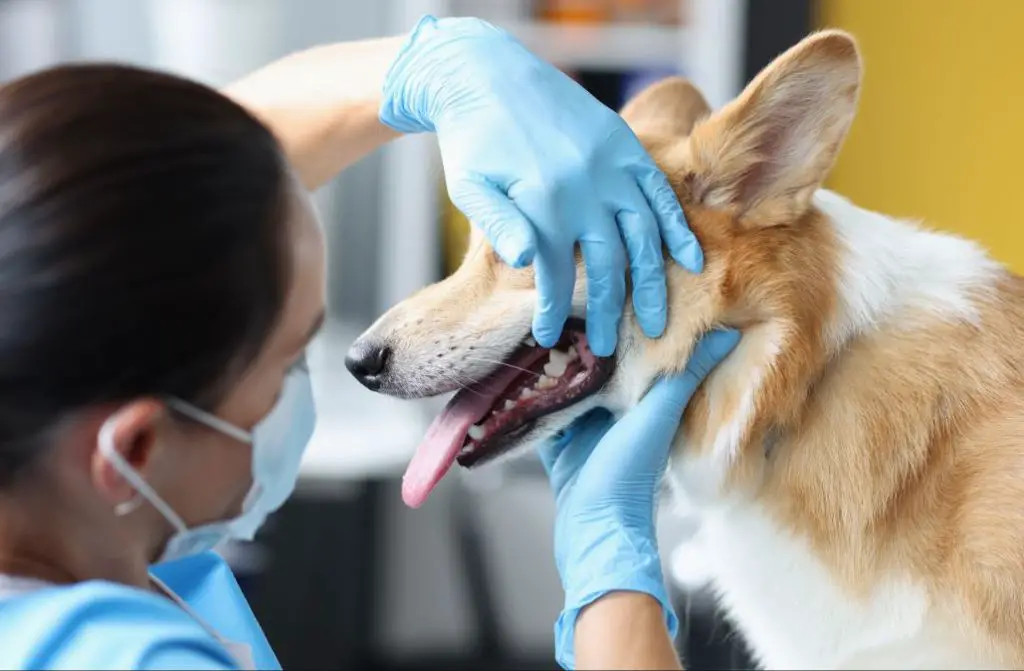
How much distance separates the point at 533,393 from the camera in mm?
1053

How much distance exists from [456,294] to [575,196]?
183 mm

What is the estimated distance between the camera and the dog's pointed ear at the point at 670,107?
122 centimetres

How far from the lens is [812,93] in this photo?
0.96 metres

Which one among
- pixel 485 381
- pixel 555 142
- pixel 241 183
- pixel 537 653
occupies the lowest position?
pixel 537 653

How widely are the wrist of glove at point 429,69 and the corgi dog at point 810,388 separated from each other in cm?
19

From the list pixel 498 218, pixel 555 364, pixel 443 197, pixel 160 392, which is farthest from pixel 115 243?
pixel 443 197

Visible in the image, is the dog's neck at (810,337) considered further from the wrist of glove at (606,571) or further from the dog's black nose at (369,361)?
the dog's black nose at (369,361)

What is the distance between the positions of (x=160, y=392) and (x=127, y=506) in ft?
0.30

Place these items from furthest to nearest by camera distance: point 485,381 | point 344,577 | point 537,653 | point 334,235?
point 334,235 < point 537,653 < point 344,577 < point 485,381

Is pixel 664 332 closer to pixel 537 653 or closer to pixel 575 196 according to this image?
pixel 575 196

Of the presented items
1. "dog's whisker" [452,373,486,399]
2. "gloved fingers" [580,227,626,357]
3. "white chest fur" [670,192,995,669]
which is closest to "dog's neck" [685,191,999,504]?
"white chest fur" [670,192,995,669]

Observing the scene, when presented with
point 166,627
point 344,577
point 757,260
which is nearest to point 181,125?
point 166,627

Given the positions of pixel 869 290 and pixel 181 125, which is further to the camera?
pixel 869 290

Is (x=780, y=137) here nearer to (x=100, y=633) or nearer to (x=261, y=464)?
(x=261, y=464)
